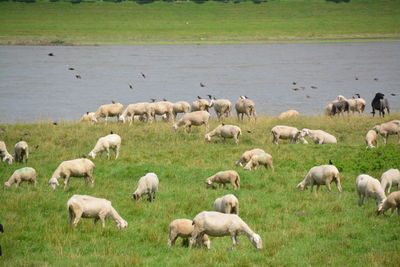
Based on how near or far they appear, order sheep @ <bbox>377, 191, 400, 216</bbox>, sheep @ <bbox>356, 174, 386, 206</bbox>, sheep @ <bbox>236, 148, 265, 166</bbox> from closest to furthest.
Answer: sheep @ <bbox>377, 191, 400, 216</bbox>, sheep @ <bbox>356, 174, 386, 206</bbox>, sheep @ <bbox>236, 148, 265, 166</bbox>

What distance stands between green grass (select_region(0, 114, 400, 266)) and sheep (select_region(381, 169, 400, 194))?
2.54 ft

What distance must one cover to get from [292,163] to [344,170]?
1.69 m

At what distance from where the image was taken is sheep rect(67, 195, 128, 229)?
13239mm

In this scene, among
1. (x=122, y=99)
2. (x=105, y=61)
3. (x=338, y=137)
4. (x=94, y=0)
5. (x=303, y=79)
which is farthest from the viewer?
(x=94, y=0)

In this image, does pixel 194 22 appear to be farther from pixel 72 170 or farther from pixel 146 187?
pixel 146 187

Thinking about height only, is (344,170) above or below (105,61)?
above

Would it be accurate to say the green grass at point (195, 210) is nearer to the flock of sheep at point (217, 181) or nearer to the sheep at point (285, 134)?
the flock of sheep at point (217, 181)

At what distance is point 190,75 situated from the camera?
2410 inches

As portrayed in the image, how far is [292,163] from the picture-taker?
20.8m

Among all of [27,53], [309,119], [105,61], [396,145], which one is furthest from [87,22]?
[396,145]

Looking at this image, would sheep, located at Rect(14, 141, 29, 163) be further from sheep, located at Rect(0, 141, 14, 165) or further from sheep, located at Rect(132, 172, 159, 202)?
sheep, located at Rect(132, 172, 159, 202)

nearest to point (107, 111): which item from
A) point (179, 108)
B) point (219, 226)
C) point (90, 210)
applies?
point (179, 108)

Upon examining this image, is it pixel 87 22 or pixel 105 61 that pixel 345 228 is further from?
pixel 87 22

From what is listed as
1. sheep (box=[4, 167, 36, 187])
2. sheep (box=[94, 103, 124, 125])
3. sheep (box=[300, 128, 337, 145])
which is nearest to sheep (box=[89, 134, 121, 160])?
sheep (box=[4, 167, 36, 187])
